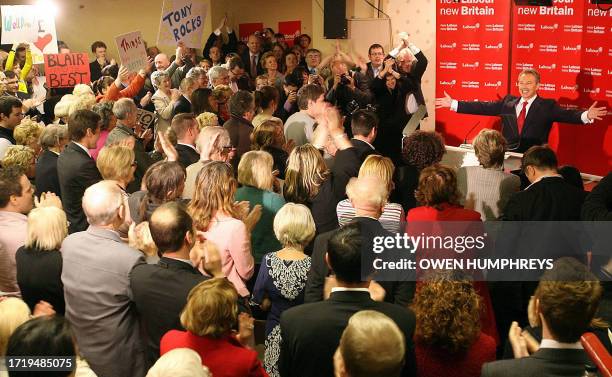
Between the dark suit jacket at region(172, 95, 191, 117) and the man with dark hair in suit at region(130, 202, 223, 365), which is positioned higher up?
the dark suit jacket at region(172, 95, 191, 117)

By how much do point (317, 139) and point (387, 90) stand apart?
A: 290 cm

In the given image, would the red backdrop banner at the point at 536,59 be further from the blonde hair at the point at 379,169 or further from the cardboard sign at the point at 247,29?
the cardboard sign at the point at 247,29

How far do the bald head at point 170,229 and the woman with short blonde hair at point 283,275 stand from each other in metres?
0.62

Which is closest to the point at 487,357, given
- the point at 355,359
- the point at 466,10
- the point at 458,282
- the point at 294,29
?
the point at 458,282

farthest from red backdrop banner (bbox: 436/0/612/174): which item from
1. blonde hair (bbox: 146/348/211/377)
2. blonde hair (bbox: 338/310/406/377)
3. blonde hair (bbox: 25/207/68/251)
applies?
blonde hair (bbox: 146/348/211/377)

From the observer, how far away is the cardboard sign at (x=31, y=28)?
8.77 m

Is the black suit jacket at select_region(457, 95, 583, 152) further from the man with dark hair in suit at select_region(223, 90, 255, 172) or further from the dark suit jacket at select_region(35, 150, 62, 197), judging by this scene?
the dark suit jacket at select_region(35, 150, 62, 197)

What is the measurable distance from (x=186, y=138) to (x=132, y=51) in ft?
11.1

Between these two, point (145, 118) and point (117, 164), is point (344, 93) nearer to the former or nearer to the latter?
point (145, 118)

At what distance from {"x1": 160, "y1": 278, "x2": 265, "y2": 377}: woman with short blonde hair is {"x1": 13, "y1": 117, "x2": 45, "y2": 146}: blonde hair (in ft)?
12.1

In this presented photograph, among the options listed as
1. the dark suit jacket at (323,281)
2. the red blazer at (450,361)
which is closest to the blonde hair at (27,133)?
the dark suit jacket at (323,281)

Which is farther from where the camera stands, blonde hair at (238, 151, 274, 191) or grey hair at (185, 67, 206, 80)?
grey hair at (185, 67, 206, 80)

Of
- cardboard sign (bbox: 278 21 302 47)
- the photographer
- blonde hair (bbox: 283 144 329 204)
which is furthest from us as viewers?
cardboard sign (bbox: 278 21 302 47)

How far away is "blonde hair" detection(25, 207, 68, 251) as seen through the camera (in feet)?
11.5
